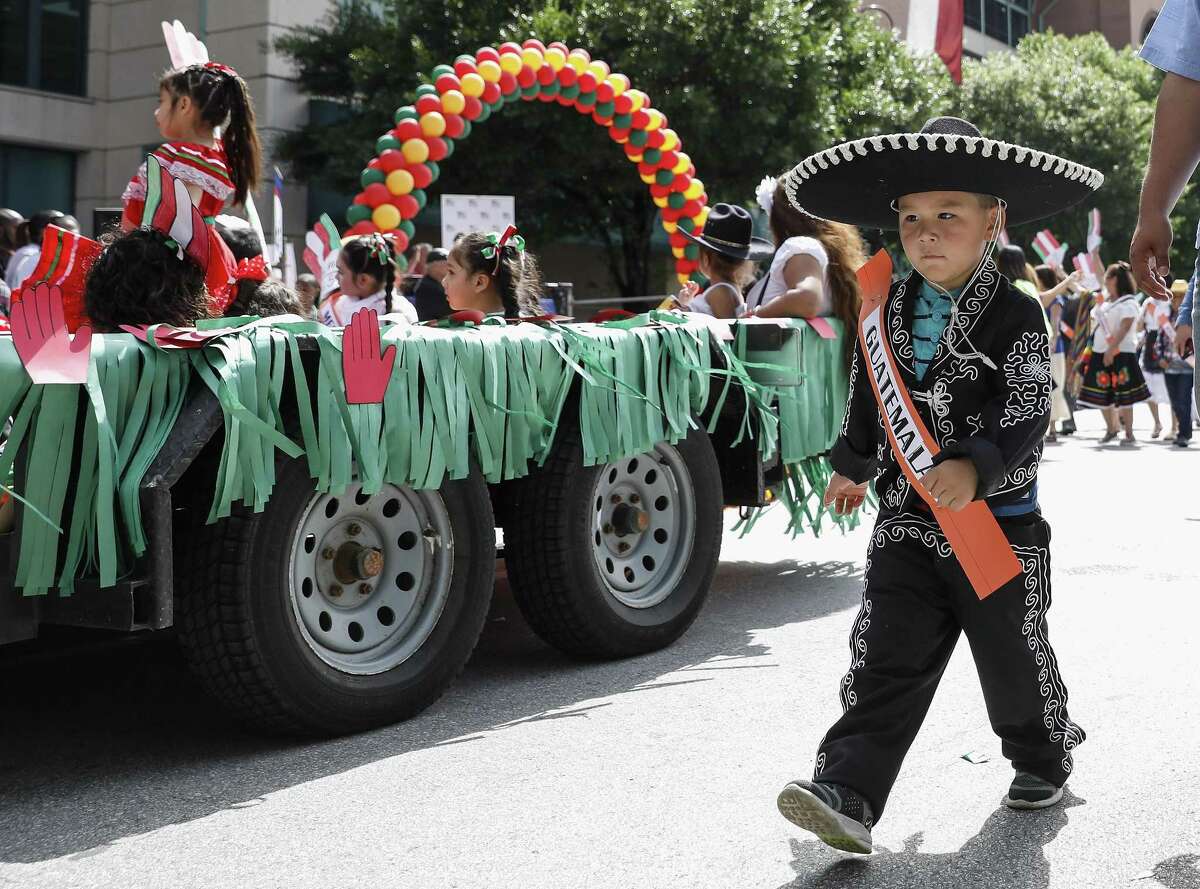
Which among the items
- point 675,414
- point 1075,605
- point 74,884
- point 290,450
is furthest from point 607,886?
point 1075,605

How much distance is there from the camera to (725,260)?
264 inches

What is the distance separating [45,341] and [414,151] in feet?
23.6

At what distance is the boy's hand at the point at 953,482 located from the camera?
289 centimetres

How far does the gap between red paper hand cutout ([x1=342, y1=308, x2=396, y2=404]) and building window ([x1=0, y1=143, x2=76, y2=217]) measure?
19.8 m

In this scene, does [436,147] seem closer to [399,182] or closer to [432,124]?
[432,124]

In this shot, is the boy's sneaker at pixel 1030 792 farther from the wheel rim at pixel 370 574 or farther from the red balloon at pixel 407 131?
the red balloon at pixel 407 131

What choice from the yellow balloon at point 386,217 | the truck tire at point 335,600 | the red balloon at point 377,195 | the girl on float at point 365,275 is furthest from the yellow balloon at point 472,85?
the truck tire at point 335,600

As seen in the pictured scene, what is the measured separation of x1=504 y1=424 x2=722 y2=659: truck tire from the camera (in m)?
4.59

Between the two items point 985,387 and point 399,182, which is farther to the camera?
point 399,182

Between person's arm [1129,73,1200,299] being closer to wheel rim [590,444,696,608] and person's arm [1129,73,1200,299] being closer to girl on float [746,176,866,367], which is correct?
wheel rim [590,444,696,608]

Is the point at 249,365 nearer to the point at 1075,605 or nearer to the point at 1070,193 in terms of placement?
the point at 1070,193

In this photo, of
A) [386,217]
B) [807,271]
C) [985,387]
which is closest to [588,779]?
[985,387]

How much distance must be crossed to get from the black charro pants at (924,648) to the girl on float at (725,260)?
138 inches

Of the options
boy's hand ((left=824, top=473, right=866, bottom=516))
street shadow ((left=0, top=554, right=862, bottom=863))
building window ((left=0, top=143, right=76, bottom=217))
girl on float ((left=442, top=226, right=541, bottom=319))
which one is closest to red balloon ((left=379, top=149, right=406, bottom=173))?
girl on float ((left=442, top=226, right=541, bottom=319))
